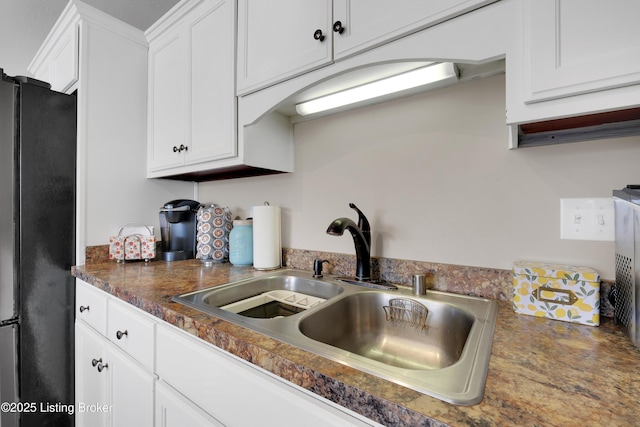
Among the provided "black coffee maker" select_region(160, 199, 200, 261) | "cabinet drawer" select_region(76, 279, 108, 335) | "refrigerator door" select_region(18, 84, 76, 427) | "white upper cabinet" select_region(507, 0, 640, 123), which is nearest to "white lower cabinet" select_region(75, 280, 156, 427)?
"cabinet drawer" select_region(76, 279, 108, 335)

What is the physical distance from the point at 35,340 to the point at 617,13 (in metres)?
2.40

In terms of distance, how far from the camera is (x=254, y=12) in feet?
3.80

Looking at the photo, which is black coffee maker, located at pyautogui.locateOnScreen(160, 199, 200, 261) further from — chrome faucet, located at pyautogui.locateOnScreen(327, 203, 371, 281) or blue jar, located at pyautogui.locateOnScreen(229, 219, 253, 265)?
chrome faucet, located at pyautogui.locateOnScreen(327, 203, 371, 281)

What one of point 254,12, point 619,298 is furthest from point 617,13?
point 254,12

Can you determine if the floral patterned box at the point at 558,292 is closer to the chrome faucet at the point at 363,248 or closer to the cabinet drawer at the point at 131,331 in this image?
the chrome faucet at the point at 363,248

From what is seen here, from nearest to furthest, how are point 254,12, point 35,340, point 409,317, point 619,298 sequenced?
point 619,298 < point 409,317 < point 254,12 < point 35,340

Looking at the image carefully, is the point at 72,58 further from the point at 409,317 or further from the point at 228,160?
the point at 409,317

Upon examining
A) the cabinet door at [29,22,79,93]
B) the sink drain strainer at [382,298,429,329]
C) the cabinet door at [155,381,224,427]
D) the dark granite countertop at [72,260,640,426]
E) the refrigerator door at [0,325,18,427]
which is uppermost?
the cabinet door at [29,22,79,93]

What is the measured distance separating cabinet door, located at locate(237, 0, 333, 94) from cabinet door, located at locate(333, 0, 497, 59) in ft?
0.18

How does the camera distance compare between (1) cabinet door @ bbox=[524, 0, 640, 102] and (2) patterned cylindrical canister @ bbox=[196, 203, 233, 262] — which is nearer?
(1) cabinet door @ bbox=[524, 0, 640, 102]

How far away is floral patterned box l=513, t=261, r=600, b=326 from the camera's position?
71cm

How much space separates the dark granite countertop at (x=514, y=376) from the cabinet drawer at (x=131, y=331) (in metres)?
0.18

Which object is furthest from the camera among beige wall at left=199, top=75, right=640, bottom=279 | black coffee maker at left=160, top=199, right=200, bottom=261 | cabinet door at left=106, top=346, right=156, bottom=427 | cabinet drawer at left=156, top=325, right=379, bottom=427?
black coffee maker at left=160, top=199, right=200, bottom=261

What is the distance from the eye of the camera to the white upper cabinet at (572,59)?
0.55 metres
